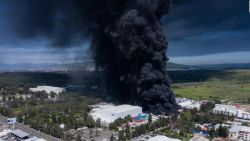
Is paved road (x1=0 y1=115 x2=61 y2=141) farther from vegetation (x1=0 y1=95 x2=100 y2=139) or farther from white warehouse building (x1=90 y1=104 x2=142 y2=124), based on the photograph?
white warehouse building (x1=90 y1=104 x2=142 y2=124)

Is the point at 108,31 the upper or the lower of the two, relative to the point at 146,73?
upper

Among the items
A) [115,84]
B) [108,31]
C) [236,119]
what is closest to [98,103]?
[115,84]

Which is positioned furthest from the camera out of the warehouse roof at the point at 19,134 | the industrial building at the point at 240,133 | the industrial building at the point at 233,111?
the industrial building at the point at 233,111

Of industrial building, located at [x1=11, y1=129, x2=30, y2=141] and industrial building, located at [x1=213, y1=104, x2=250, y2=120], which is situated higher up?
industrial building, located at [x1=213, y1=104, x2=250, y2=120]

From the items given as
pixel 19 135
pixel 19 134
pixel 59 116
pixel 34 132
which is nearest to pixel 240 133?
pixel 34 132

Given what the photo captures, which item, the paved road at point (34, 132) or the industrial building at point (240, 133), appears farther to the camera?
the paved road at point (34, 132)

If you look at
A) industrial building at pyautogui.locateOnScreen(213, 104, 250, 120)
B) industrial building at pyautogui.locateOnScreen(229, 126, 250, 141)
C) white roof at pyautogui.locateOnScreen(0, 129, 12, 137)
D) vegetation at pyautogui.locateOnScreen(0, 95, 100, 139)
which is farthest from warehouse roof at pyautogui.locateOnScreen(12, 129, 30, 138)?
industrial building at pyautogui.locateOnScreen(213, 104, 250, 120)

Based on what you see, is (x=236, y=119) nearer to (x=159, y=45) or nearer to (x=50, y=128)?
(x=159, y=45)

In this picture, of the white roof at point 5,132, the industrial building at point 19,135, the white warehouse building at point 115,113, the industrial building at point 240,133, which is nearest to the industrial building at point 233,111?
the industrial building at point 240,133

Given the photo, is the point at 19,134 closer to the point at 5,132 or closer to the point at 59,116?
the point at 5,132

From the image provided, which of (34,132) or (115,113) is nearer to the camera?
(34,132)

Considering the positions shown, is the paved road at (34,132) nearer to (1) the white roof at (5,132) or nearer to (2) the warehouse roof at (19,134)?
(2) the warehouse roof at (19,134)
